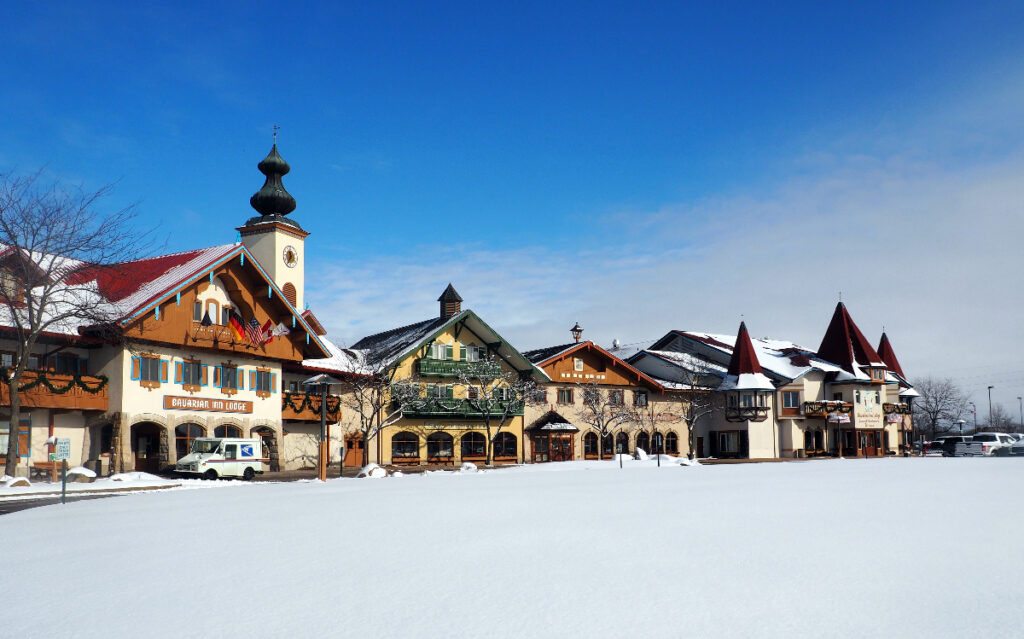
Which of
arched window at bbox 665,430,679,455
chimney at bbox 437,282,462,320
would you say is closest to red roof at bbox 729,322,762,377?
arched window at bbox 665,430,679,455

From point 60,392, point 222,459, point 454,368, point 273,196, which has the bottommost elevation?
point 222,459

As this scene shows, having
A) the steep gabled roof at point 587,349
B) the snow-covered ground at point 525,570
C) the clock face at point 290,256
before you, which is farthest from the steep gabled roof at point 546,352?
the snow-covered ground at point 525,570

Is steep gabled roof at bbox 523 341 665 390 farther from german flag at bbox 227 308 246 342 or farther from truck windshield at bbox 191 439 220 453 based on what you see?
truck windshield at bbox 191 439 220 453

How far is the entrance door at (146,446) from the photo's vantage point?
3938 cm

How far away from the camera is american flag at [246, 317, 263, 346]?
42.6 m

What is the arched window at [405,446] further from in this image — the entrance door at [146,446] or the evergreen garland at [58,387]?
the evergreen garland at [58,387]

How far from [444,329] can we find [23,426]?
82.8ft

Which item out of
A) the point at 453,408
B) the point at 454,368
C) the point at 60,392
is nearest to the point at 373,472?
the point at 60,392

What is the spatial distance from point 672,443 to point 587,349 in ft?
36.3

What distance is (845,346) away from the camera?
78.7m

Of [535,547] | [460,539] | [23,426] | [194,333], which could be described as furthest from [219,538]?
[194,333]

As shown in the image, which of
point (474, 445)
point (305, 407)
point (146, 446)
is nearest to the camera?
point (146, 446)

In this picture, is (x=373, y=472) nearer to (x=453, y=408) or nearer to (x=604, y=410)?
(x=453, y=408)

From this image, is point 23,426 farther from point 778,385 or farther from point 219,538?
point 778,385
